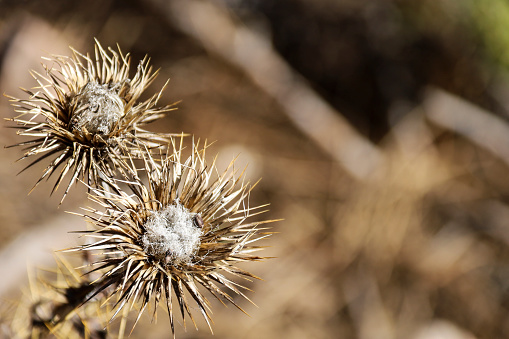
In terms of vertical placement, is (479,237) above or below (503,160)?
below

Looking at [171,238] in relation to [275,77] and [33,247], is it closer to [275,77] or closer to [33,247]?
[33,247]

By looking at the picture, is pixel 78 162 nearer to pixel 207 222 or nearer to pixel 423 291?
pixel 207 222

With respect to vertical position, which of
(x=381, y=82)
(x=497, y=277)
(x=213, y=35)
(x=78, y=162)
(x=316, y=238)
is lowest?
(x=78, y=162)

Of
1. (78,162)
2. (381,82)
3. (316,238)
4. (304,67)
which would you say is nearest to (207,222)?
(78,162)

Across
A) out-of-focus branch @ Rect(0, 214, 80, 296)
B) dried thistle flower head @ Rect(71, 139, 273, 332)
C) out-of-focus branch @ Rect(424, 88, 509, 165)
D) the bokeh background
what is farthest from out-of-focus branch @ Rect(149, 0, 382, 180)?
dried thistle flower head @ Rect(71, 139, 273, 332)


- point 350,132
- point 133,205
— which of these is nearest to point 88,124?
point 133,205
